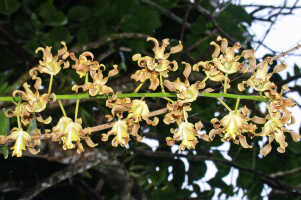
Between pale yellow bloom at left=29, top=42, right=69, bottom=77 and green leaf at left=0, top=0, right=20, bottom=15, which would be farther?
green leaf at left=0, top=0, right=20, bottom=15

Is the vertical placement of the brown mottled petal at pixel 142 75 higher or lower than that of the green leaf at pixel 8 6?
lower

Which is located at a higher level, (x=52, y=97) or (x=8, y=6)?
(x=8, y=6)

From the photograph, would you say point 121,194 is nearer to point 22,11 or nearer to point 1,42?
point 1,42

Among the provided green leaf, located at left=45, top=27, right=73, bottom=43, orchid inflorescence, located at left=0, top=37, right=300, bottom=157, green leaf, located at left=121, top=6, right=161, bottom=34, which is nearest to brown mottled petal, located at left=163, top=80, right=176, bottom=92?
orchid inflorescence, located at left=0, top=37, right=300, bottom=157

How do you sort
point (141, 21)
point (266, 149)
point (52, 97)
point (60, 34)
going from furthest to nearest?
point (141, 21) → point (60, 34) → point (266, 149) → point (52, 97)

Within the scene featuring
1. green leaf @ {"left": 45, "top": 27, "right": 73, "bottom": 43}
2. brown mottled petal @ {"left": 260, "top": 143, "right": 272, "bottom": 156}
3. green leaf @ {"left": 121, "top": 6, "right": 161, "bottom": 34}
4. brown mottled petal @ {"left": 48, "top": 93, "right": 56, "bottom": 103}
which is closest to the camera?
brown mottled petal @ {"left": 48, "top": 93, "right": 56, "bottom": 103}

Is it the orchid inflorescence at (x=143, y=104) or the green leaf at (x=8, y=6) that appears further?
the green leaf at (x=8, y=6)

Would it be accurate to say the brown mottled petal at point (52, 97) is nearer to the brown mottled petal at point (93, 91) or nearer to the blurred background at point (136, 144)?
the brown mottled petal at point (93, 91)

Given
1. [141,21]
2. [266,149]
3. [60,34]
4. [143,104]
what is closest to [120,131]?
[143,104]

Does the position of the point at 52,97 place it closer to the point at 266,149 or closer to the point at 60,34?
the point at 266,149

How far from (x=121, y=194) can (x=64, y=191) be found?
1.90 ft

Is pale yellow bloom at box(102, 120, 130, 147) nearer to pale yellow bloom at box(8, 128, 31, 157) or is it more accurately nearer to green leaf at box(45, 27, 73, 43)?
pale yellow bloom at box(8, 128, 31, 157)

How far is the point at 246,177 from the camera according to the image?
203 cm

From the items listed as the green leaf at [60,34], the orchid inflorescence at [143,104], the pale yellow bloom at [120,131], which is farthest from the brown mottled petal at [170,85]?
the green leaf at [60,34]
